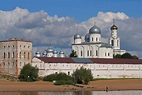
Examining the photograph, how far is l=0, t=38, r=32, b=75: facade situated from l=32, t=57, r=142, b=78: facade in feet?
11.1

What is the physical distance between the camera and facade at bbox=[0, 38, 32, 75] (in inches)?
3531

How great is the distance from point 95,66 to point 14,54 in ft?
63.4

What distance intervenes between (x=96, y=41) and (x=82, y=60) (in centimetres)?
1821

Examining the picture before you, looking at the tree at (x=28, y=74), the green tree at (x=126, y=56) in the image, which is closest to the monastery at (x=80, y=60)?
the green tree at (x=126, y=56)

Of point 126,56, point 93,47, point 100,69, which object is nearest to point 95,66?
point 100,69

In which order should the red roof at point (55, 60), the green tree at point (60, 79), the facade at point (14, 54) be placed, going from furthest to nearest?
the red roof at point (55, 60) → the facade at point (14, 54) → the green tree at point (60, 79)

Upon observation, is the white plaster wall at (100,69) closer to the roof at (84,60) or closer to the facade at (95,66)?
the facade at (95,66)

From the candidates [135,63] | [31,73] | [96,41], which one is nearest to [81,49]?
[96,41]

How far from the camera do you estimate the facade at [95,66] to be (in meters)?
93.7

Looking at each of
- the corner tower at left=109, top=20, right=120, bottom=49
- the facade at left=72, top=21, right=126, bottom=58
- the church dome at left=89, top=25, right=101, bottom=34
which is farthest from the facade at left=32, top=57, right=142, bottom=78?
the corner tower at left=109, top=20, right=120, bottom=49

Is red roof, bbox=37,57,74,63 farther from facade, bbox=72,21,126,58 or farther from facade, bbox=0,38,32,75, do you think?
facade, bbox=72,21,126,58

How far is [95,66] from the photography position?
100312mm

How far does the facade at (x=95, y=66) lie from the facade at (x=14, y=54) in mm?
3390

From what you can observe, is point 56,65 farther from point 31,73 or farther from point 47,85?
point 47,85
